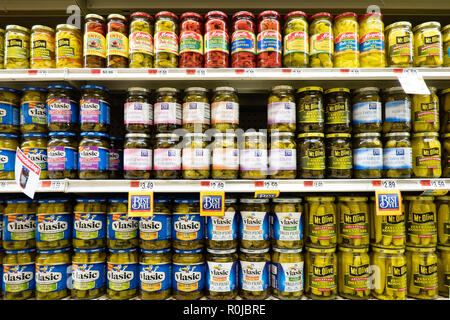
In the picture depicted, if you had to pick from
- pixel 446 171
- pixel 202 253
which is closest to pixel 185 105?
pixel 202 253

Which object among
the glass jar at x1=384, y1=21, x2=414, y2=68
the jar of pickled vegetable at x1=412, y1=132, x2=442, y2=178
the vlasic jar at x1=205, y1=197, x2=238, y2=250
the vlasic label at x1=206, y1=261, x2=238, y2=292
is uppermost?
the glass jar at x1=384, y1=21, x2=414, y2=68

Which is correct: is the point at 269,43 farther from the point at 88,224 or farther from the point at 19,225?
the point at 19,225

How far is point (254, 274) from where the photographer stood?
1420 millimetres

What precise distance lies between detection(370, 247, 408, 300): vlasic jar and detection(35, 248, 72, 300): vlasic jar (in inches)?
64.3

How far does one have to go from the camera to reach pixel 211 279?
142cm

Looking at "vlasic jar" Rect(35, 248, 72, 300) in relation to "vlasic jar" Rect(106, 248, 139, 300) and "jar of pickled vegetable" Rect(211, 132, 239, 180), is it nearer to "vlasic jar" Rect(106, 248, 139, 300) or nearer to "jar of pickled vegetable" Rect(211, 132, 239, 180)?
"vlasic jar" Rect(106, 248, 139, 300)

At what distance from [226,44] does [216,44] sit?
59 mm

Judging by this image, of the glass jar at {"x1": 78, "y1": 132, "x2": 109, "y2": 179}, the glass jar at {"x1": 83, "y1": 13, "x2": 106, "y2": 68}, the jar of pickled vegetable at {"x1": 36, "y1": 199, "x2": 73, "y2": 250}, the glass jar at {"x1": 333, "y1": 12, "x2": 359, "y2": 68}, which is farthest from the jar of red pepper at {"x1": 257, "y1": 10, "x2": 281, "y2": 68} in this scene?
the jar of pickled vegetable at {"x1": 36, "y1": 199, "x2": 73, "y2": 250}

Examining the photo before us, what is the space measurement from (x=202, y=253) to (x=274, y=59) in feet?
3.65

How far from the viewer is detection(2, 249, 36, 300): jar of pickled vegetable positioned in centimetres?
141

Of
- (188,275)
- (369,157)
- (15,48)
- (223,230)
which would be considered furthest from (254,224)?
(15,48)

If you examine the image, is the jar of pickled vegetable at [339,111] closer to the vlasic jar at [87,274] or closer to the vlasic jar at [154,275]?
the vlasic jar at [154,275]
